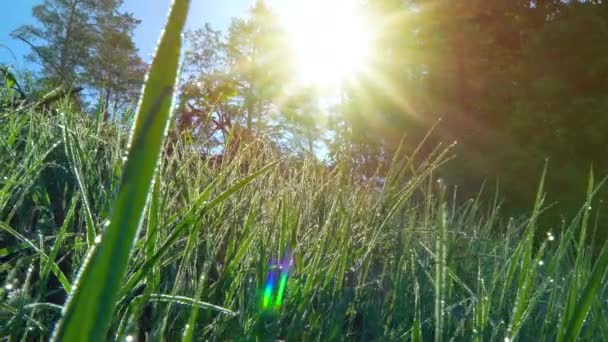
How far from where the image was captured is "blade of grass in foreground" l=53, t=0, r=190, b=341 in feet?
0.53

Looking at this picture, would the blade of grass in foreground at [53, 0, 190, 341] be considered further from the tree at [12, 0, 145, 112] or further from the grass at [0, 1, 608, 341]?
the tree at [12, 0, 145, 112]

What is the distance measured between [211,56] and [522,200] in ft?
66.8

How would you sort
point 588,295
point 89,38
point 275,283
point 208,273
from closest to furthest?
point 588,295
point 275,283
point 208,273
point 89,38

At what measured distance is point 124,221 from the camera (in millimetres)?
161

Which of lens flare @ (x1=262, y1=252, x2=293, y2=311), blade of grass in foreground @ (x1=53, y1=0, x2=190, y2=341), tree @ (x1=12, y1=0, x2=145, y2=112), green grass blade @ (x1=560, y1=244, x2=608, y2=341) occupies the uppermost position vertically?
tree @ (x1=12, y1=0, x2=145, y2=112)

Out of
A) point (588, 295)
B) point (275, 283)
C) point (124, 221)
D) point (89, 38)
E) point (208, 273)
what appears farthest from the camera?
point (89, 38)

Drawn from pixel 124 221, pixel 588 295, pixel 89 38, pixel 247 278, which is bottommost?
pixel 247 278

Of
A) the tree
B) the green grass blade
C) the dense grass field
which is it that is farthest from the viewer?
the tree

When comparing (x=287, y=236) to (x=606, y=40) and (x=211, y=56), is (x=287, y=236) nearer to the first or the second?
(x=606, y=40)

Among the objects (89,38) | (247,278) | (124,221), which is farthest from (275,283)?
(89,38)

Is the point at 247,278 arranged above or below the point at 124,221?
below

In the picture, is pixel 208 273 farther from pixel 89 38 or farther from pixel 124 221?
pixel 89 38

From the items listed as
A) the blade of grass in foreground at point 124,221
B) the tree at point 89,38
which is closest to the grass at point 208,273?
the blade of grass in foreground at point 124,221

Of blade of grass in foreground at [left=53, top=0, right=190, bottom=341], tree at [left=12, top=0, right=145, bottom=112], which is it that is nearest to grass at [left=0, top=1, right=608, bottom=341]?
blade of grass in foreground at [left=53, top=0, right=190, bottom=341]
